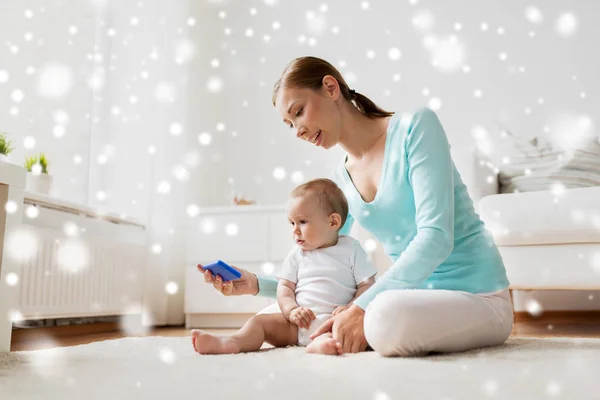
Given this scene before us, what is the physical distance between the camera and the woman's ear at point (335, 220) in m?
1.23

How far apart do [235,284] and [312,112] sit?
39 cm

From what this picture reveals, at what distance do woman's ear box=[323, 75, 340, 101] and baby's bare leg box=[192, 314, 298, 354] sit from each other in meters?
0.47

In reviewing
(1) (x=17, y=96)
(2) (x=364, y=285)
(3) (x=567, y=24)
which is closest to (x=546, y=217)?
(2) (x=364, y=285)

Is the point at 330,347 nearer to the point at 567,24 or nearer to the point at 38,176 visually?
the point at 38,176

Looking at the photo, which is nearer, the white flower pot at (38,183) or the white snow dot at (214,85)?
the white flower pot at (38,183)

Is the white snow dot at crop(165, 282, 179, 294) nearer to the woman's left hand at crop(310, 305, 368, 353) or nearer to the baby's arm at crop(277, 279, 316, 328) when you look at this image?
the baby's arm at crop(277, 279, 316, 328)

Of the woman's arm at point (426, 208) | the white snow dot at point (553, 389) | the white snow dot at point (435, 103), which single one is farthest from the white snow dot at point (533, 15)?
the white snow dot at point (553, 389)

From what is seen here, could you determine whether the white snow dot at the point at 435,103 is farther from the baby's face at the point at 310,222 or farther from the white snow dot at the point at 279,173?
the baby's face at the point at 310,222

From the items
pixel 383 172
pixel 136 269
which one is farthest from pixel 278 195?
pixel 383 172

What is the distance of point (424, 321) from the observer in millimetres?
929

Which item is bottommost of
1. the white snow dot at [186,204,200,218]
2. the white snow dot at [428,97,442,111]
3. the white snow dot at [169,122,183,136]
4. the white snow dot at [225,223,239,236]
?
the white snow dot at [225,223,239,236]

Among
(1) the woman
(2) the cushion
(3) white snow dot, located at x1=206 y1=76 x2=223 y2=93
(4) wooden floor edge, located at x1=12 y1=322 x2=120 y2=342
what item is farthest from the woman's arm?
(3) white snow dot, located at x1=206 y1=76 x2=223 y2=93

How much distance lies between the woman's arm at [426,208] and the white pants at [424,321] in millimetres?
34

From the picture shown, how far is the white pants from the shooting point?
0.92m
